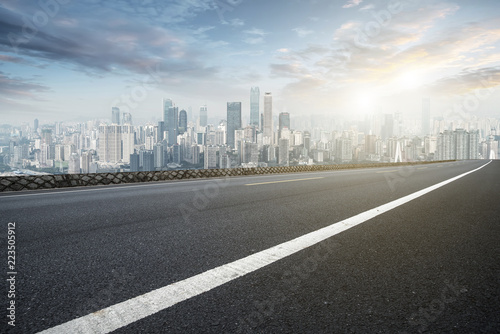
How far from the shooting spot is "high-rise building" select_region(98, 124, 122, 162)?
182 feet

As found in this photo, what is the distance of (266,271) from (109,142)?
64015 millimetres

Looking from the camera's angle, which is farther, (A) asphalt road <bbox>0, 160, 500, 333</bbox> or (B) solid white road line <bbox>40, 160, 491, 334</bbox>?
(A) asphalt road <bbox>0, 160, 500, 333</bbox>

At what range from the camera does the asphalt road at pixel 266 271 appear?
73.3 inches

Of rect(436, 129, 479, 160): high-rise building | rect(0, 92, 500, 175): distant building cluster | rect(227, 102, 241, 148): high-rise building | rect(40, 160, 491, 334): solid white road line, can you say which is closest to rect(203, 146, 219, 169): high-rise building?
rect(0, 92, 500, 175): distant building cluster

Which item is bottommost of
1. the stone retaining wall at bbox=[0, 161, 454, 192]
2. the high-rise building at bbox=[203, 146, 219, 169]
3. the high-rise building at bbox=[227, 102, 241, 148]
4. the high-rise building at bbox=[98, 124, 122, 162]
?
the stone retaining wall at bbox=[0, 161, 454, 192]

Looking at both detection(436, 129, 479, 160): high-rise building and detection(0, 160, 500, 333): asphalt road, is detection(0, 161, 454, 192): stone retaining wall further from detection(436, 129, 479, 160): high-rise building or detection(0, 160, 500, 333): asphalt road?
detection(436, 129, 479, 160): high-rise building

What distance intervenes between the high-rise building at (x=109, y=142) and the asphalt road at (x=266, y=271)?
5399 centimetres

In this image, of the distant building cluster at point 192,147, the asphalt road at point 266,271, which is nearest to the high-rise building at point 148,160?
the distant building cluster at point 192,147

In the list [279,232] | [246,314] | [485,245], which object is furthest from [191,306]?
[485,245]

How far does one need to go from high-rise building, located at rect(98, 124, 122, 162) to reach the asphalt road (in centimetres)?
5399

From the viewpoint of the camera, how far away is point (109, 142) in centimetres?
6016

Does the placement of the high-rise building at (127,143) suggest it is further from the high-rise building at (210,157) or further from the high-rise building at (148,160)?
the high-rise building at (210,157)

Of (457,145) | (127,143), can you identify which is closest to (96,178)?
(127,143)

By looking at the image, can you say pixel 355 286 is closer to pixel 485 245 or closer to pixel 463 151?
pixel 485 245
